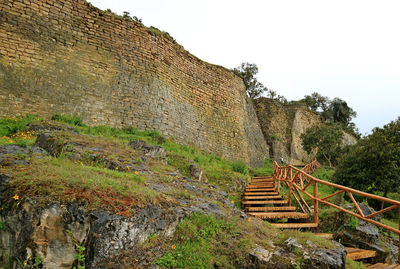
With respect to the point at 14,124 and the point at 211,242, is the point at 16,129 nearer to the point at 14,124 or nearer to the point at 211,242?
the point at 14,124

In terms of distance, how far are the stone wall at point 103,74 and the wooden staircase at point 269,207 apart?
5874 mm

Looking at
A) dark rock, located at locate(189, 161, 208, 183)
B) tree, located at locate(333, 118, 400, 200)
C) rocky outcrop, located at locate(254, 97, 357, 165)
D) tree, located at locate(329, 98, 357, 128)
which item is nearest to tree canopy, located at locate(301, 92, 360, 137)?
tree, located at locate(329, 98, 357, 128)

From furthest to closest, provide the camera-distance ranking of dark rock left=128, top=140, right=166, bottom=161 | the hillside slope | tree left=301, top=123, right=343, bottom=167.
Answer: tree left=301, top=123, right=343, bottom=167 → dark rock left=128, top=140, right=166, bottom=161 → the hillside slope

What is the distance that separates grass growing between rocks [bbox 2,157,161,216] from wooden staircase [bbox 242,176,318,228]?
374cm

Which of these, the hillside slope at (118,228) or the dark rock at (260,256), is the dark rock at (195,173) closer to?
the hillside slope at (118,228)

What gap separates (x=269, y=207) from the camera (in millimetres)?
8055

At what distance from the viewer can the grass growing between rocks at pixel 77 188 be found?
3707mm

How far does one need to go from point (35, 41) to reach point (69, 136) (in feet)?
19.8

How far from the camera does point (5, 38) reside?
10406mm

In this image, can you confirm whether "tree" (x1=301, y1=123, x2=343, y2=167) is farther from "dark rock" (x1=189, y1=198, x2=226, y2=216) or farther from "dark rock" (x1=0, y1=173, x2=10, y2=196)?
"dark rock" (x1=0, y1=173, x2=10, y2=196)

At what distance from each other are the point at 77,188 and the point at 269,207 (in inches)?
227

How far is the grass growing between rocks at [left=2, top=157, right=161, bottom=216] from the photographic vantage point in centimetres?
371

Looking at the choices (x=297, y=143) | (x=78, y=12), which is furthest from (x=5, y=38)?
(x=297, y=143)

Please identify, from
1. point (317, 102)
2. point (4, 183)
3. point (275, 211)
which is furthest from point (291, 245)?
point (317, 102)
